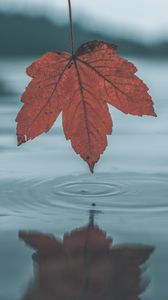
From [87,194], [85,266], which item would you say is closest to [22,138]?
[85,266]

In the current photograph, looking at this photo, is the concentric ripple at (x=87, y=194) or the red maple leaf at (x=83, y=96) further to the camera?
the concentric ripple at (x=87, y=194)

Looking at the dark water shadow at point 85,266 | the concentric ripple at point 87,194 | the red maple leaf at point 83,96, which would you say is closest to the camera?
the red maple leaf at point 83,96

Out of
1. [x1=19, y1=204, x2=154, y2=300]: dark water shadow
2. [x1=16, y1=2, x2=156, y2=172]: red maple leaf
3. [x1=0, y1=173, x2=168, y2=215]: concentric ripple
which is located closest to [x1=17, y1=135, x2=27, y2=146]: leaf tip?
[x1=16, y1=2, x2=156, y2=172]: red maple leaf

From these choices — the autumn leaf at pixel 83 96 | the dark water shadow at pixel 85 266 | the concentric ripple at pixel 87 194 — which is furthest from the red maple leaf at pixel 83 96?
the concentric ripple at pixel 87 194

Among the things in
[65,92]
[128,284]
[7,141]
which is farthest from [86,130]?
[7,141]

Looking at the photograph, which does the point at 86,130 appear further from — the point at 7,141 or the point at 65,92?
the point at 7,141

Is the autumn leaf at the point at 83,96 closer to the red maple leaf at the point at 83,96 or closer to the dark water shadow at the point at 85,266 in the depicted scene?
the red maple leaf at the point at 83,96

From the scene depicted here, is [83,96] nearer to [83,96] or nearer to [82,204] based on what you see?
[83,96]
